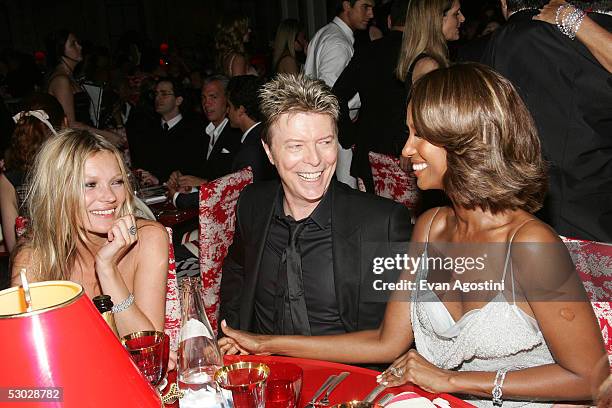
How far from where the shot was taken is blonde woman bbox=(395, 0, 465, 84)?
12.0ft

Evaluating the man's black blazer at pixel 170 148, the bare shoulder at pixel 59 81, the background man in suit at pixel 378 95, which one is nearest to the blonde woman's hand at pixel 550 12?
the background man in suit at pixel 378 95

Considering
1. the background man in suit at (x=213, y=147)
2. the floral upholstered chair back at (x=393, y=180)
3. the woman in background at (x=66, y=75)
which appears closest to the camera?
the floral upholstered chair back at (x=393, y=180)

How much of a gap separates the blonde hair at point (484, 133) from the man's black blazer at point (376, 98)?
2.07 metres

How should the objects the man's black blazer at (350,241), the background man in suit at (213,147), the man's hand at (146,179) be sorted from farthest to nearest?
the man's hand at (146,179), the background man in suit at (213,147), the man's black blazer at (350,241)

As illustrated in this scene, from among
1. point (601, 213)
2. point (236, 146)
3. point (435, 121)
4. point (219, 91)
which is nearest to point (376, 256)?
point (435, 121)

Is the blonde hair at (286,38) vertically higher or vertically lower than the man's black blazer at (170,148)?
higher

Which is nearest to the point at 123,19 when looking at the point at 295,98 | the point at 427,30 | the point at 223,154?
the point at 223,154

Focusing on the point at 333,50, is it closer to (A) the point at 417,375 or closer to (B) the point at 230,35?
(B) the point at 230,35

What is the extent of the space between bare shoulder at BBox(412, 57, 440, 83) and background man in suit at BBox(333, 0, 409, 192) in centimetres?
38

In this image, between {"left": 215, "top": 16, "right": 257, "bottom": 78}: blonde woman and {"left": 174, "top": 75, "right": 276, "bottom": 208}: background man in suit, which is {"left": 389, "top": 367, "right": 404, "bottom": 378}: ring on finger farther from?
{"left": 215, "top": 16, "right": 257, "bottom": 78}: blonde woman

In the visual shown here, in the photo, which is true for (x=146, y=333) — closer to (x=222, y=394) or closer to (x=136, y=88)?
(x=222, y=394)

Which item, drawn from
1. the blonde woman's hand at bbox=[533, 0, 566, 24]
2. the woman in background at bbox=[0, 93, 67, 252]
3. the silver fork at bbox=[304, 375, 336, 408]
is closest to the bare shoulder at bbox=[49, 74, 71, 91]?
the woman in background at bbox=[0, 93, 67, 252]

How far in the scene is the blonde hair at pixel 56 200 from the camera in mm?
2334

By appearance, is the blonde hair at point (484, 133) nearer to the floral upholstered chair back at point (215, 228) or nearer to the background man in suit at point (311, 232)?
the background man in suit at point (311, 232)
